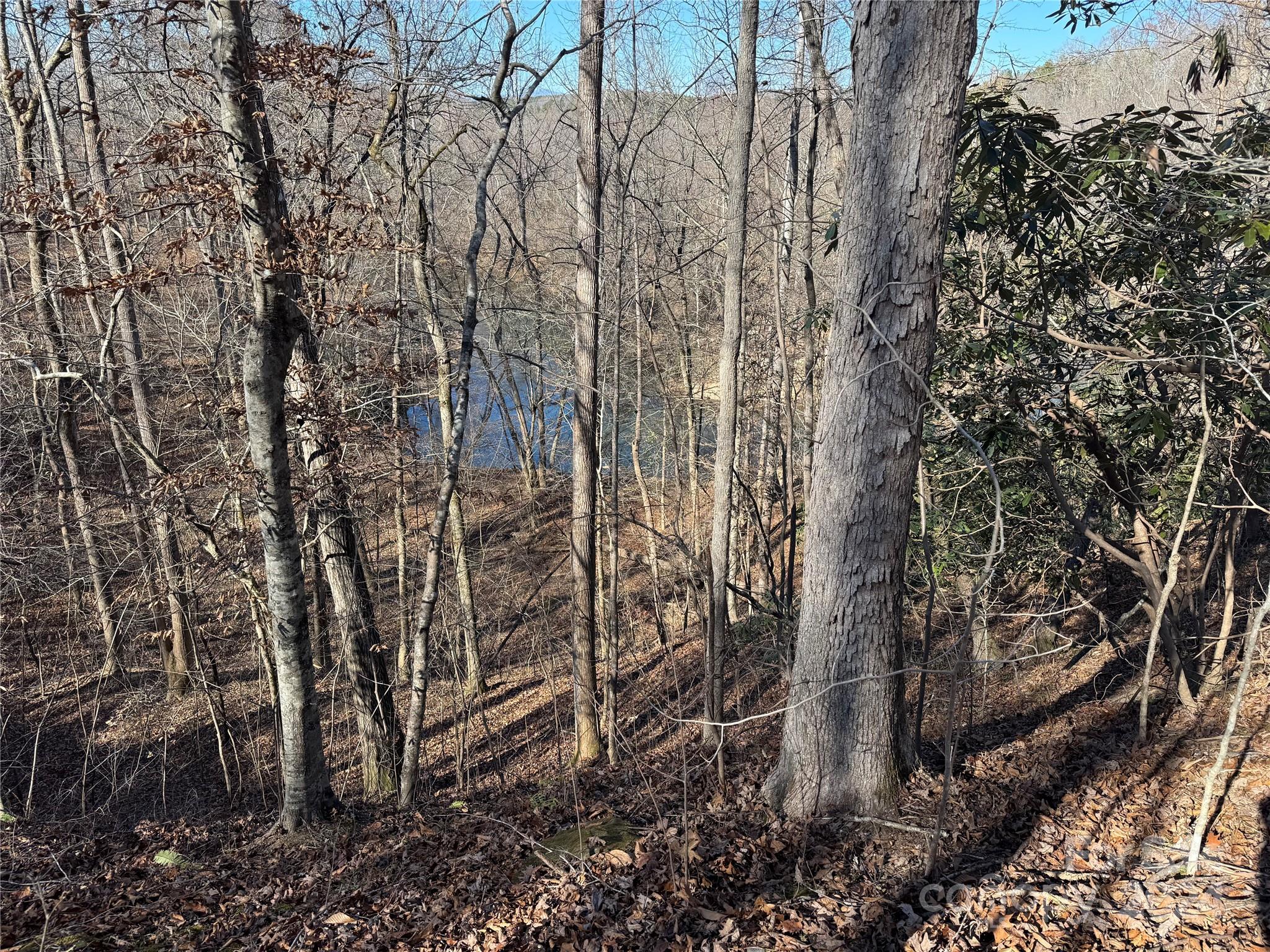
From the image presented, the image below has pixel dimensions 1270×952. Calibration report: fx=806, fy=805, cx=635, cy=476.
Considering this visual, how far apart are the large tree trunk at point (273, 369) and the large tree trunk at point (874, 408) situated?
3.32 m

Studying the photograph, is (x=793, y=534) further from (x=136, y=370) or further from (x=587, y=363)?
(x=136, y=370)

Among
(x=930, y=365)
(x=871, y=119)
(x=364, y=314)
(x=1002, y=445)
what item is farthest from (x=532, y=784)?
(x=871, y=119)

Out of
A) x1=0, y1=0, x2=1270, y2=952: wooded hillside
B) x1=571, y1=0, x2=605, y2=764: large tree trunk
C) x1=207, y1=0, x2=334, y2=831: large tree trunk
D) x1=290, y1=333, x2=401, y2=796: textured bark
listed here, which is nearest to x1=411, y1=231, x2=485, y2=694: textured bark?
x1=0, y1=0, x2=1270, y2=952: wooded hillside

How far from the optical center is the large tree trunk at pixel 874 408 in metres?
3.51

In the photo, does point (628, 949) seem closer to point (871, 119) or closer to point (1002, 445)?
point (871, 119)

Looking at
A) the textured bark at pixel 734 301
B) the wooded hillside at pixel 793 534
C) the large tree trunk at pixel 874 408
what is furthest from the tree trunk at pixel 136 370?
the large tree trunk at pixel 874 408

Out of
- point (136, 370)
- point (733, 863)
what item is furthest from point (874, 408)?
point (136, 370)

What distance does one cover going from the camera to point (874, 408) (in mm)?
3709

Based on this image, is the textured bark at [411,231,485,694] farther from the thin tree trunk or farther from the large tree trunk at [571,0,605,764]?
the large tree trunk at [571,0,605,764]

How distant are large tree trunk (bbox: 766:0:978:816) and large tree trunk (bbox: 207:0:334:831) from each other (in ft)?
10.9

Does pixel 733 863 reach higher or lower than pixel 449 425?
lower

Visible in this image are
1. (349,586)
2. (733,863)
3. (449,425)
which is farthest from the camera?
(449,425)

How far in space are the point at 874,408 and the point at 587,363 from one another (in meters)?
4.72

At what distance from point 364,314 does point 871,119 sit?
12.1 feet
